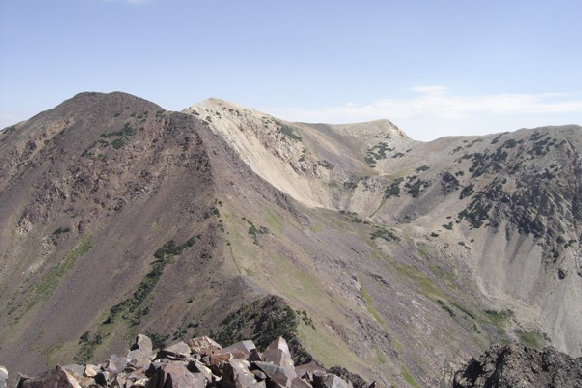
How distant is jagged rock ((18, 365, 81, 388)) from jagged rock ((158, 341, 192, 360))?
408cm

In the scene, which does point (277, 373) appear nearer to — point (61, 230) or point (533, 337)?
point (61, 230)

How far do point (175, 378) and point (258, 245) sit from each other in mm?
53585

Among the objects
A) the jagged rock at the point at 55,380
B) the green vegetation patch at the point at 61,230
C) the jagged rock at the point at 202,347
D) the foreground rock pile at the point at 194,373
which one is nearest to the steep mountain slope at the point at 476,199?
the green vegetation patch at the point at 61,230

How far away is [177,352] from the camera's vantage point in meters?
22.4

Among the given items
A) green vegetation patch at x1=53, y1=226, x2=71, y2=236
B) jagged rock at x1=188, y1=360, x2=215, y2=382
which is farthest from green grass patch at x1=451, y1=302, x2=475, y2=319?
jagged rock at x1=188, y1=360, x2=215, y2=382

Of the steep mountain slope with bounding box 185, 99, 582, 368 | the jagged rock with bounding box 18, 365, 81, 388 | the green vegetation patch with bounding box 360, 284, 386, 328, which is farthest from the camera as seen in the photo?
the steep mountain slope with bounding box 185, 99, 582, 368

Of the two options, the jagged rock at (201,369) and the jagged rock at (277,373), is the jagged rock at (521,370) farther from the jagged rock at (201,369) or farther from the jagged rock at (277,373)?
the jagged rock at (201,369)

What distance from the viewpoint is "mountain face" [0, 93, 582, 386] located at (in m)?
61.9

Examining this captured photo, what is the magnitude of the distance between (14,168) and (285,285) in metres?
68.6

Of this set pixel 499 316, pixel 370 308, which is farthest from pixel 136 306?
pixel 499 316

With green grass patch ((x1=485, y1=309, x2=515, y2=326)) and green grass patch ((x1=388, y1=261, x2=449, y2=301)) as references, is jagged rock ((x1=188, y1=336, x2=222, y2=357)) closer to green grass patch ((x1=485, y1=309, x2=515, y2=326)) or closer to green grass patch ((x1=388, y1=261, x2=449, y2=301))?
green grass patch ((x1=388, y1=261, x2=449, y2=301))

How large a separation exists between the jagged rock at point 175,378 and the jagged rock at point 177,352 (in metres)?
2.56

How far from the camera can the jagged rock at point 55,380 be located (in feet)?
60.0

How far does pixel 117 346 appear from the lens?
5731 cm
